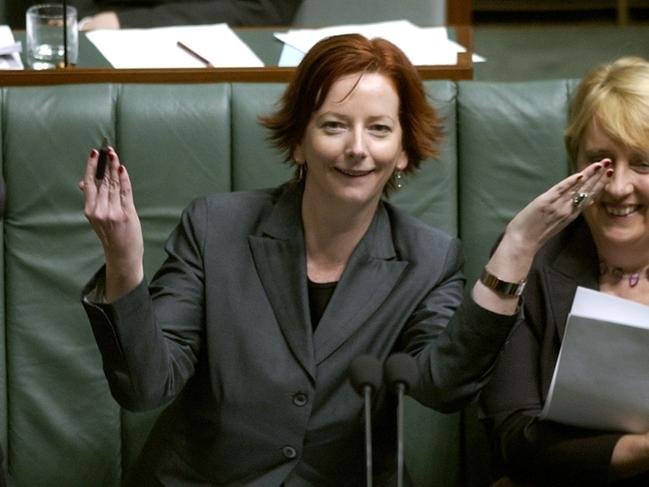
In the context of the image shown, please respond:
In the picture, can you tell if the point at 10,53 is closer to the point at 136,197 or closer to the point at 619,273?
the point at 136,197

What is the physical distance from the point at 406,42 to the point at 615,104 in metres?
0.95

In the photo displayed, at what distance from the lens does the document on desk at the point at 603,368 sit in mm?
2057

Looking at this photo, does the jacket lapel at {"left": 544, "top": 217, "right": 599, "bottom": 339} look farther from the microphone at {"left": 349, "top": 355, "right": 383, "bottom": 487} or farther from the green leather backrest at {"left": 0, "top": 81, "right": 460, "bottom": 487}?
the microphone at {"left": 349, "top": 355, "right": 383, "bottom": 487}

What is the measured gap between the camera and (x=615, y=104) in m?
2.27

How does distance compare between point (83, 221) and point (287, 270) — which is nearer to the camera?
point (287, 270)

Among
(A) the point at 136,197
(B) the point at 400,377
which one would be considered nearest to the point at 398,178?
(A) the point at 136,197

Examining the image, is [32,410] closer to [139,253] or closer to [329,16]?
[139,253]

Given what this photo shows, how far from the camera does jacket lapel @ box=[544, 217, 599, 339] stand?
2324mm

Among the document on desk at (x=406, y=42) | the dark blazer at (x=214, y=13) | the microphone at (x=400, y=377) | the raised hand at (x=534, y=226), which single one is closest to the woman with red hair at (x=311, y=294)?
the raised hand at (x=534, y=226)

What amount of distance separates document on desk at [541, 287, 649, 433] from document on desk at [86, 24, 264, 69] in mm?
1101

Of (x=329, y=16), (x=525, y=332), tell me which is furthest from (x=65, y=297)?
A: (x=329, y=16)

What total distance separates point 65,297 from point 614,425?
3.58ft

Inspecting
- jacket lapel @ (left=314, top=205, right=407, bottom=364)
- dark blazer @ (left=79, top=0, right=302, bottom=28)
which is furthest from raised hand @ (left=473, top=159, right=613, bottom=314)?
dark blazer @ (left=79, top=0, right=302, bottom=28)

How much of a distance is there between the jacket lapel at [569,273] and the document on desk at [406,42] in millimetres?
674
